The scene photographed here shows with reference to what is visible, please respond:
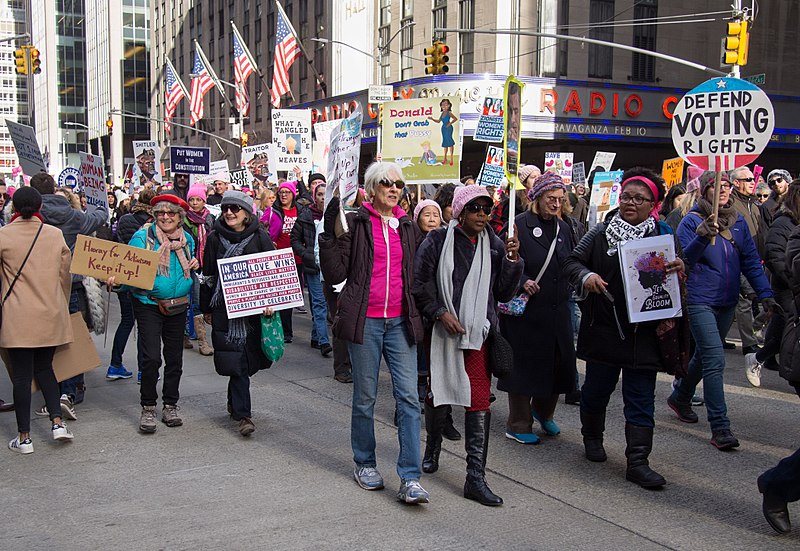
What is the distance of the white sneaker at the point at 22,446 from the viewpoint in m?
6.40

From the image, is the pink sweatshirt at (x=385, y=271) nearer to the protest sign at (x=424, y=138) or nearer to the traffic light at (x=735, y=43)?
the protest sign at (x=424, y=138)

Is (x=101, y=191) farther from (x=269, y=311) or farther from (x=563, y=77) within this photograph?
(x=563, y=77)

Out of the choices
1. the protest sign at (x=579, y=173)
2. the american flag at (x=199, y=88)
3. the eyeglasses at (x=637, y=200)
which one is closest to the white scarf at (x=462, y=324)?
the eyeglasses at (x=637, y=200)

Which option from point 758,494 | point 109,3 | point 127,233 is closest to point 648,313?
point 758,494

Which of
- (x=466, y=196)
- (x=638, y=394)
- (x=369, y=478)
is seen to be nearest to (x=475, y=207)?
(x=466, y=196)

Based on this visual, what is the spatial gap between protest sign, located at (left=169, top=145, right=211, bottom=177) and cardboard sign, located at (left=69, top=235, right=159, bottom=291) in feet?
33.9

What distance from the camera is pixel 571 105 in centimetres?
3244

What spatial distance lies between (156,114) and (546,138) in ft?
177

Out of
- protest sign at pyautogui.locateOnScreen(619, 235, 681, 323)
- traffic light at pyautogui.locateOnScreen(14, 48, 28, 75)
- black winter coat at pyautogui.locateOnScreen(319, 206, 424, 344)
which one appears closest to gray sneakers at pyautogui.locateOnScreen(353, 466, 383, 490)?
black winter coat at pyautogui.locateOnScreen(319, 206, 424, 344)

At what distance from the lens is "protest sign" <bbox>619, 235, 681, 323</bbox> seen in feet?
18.5

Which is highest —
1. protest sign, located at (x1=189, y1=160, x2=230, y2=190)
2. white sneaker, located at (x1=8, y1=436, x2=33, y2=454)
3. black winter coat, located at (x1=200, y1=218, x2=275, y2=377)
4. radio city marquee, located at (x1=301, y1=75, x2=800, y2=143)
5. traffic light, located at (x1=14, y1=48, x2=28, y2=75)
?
traffic light, located at (x1=14, y1=48, x2=28, y2=75)

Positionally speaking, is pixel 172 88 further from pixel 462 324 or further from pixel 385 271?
pixel 462 324

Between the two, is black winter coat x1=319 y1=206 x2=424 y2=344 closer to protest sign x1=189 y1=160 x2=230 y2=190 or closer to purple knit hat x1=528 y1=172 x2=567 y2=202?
purple knit hat x1=528 y1=172 x2=567 y2=202

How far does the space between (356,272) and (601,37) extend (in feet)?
102
